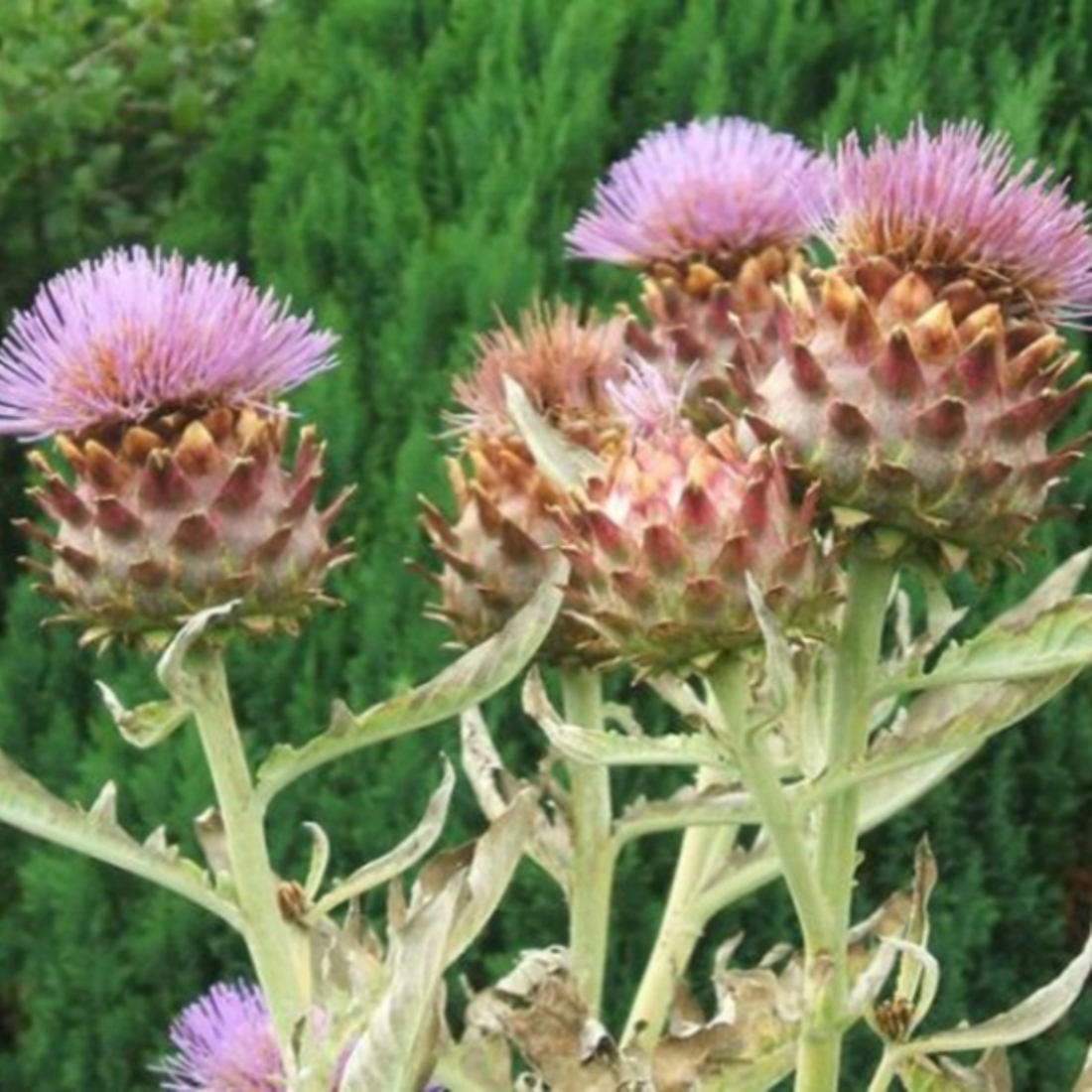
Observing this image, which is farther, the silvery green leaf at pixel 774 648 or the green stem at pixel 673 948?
the green stem at pixel 673 948

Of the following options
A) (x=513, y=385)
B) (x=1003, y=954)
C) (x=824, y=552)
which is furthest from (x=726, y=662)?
(x=1003, y=954)

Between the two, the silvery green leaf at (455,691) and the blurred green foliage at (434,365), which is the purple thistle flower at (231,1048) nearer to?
the silvery green leaf at (455,691)

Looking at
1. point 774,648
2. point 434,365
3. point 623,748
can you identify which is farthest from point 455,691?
point 434,365

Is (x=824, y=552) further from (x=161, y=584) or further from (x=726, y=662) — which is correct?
(x=161, y=584)

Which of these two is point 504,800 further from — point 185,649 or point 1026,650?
point 1026,650

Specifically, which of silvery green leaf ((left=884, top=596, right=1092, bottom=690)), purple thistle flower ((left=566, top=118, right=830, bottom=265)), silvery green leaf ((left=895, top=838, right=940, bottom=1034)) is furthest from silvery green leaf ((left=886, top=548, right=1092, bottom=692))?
purple thistle flower ((left=566, top=118, right=830, bottom=265))

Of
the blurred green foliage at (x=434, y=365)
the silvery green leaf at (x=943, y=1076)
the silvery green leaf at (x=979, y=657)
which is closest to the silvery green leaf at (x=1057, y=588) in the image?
the silvery green leaf at (x=979, y=657)
